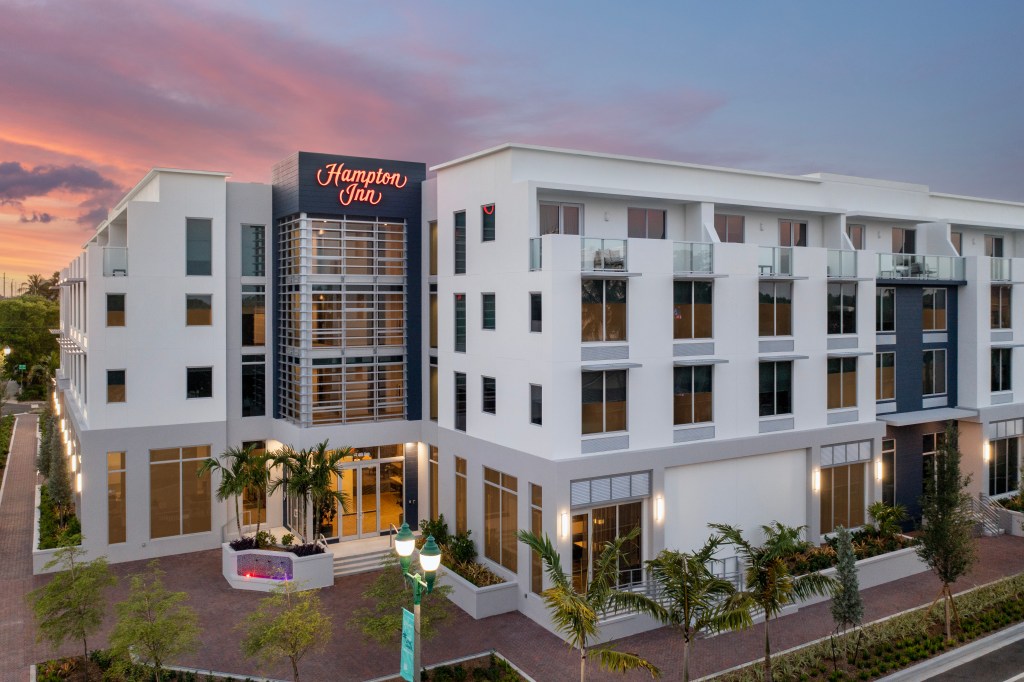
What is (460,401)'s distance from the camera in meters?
25.8

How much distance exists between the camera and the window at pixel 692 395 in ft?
75.8

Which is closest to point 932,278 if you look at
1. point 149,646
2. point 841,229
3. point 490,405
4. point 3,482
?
point 841,229

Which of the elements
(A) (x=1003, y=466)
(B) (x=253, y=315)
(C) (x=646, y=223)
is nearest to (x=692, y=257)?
(C) (x=646, y=223)

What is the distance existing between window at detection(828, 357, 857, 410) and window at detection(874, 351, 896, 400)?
8.33 feet

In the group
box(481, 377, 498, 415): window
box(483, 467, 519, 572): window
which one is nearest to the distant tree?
box(483, 467, 519, 572): window

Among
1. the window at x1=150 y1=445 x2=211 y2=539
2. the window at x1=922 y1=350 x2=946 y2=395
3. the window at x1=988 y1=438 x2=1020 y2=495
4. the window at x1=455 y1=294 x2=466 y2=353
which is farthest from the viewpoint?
the window at x1=988 y1=438 x2=1020 y2=495

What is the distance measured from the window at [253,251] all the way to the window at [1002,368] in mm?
28628

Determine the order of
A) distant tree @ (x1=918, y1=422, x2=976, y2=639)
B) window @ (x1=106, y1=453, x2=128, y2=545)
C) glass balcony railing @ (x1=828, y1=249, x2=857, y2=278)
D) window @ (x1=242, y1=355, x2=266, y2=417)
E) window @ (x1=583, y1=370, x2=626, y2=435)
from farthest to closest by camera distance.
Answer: window @ (x1=242, y1=355, x2=266, y2=417) < glass balcony railing @ (x1=828, y1=249, x2=857, y2=278) < window @ (x1=106, y1=453, x2=128, y2=545) < window @ (x1=583, y1=370, x2=626, y2=435) < distant tree @ (x1=918, y1=422, x2=976, y2=639)

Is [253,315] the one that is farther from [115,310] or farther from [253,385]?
[115,310]

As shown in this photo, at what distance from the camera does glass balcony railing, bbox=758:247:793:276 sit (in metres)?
24.6

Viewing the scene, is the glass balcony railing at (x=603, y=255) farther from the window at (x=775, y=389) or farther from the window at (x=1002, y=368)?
the window at (x=1002, y=368)

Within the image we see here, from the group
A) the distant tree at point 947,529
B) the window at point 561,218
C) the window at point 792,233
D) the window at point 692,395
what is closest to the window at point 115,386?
the window at point 561,218

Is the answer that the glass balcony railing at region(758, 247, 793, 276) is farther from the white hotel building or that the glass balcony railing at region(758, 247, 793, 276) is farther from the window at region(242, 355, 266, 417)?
the window at region(242, 355, 266, 417)

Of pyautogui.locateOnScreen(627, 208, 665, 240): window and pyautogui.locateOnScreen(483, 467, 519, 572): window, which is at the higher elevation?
pyautogui.locateOnScreen(627, 208, 665, 240): window
